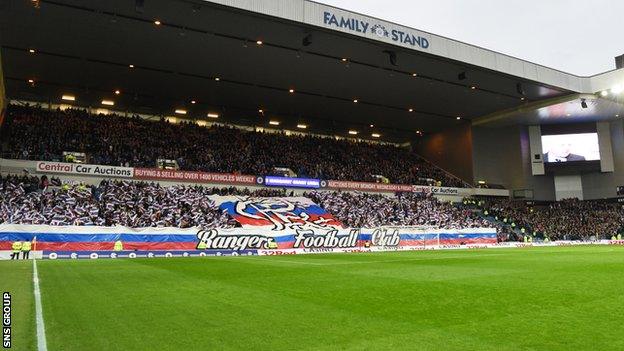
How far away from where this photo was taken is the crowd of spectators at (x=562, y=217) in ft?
140

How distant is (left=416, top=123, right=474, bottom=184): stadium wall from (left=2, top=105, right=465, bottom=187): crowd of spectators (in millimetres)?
1212

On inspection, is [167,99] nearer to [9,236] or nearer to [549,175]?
[9,236]

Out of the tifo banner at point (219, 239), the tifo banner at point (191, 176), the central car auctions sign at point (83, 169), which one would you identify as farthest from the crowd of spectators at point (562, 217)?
the central car auctions sign at point (83, 169)

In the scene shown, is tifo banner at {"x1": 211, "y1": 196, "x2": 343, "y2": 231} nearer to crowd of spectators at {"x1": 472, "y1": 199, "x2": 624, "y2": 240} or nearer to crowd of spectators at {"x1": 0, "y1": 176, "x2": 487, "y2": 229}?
crowd of spectators at {"x1": 0, "y1": 176, "x2": 487, "y2": 229}

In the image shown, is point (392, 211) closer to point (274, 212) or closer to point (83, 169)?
point (274, 212)

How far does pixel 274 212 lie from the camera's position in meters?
33.7

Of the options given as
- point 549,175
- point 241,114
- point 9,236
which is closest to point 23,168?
point 9,236

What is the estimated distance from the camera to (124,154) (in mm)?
34438

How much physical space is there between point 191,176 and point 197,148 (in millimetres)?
5506

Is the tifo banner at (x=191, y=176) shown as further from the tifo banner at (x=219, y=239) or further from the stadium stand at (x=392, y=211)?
the tifo banner at (x=219, y=239)

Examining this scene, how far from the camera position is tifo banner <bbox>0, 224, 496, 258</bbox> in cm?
2066

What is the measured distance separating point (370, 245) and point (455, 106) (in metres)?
21.4

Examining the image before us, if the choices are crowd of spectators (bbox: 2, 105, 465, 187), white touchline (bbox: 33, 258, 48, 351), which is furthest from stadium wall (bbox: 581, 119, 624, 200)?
white touchline (bbox: 33, 258, 48, 351)

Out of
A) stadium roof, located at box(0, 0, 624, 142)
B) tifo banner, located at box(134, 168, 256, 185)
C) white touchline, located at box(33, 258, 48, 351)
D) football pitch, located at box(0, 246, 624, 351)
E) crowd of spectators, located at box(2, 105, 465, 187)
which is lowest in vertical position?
football pitch, located at box(0, 246, 624, 351)
